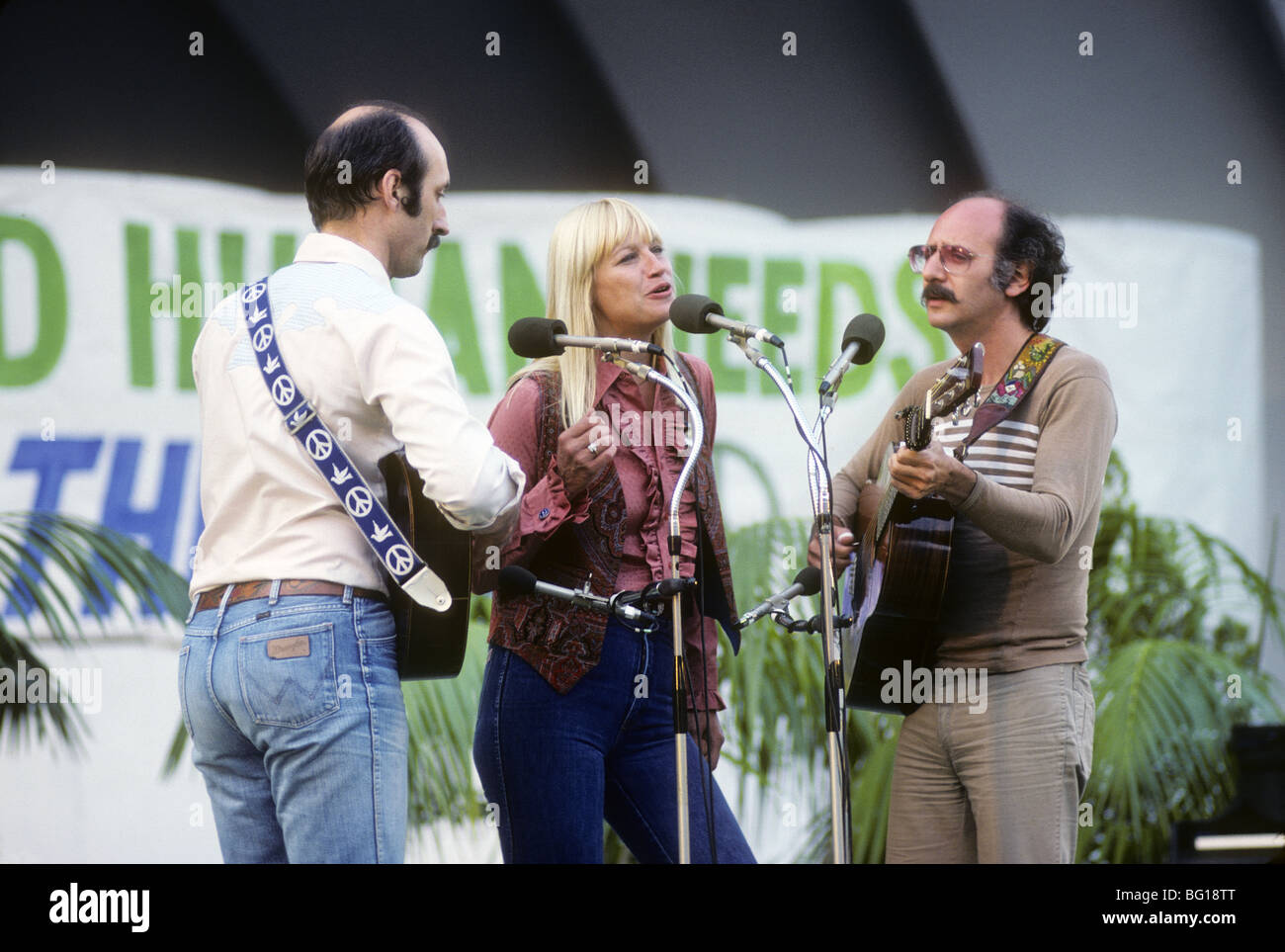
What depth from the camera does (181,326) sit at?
4176 mm

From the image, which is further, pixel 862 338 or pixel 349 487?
pixel 862 338

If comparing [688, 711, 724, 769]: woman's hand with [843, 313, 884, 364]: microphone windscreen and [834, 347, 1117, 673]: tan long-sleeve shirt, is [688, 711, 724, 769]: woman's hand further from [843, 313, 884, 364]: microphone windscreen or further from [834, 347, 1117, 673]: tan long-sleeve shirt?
[843, 313, 884, 364]: microphone windscreen

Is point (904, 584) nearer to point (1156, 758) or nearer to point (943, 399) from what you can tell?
point (943, 399)

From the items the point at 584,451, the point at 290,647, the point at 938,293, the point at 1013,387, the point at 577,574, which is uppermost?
the point at 938,293

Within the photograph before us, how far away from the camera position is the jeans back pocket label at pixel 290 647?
2.30 metres

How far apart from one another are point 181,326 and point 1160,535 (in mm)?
2921

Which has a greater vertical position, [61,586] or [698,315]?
[698,315]

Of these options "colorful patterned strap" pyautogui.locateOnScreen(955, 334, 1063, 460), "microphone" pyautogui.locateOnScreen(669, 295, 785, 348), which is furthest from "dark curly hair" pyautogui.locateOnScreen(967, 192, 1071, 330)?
"microphone" pyautogui.locateOnScreen(669, 295, 785, 348)

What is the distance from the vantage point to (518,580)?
269 centimetres

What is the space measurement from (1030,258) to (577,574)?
3.96 feet

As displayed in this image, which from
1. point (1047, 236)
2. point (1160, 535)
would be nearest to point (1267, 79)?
point (1160, 535)

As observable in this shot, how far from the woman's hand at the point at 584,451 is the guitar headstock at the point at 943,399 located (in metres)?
0.57

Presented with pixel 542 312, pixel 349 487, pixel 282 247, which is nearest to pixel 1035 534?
pixel 349 487
